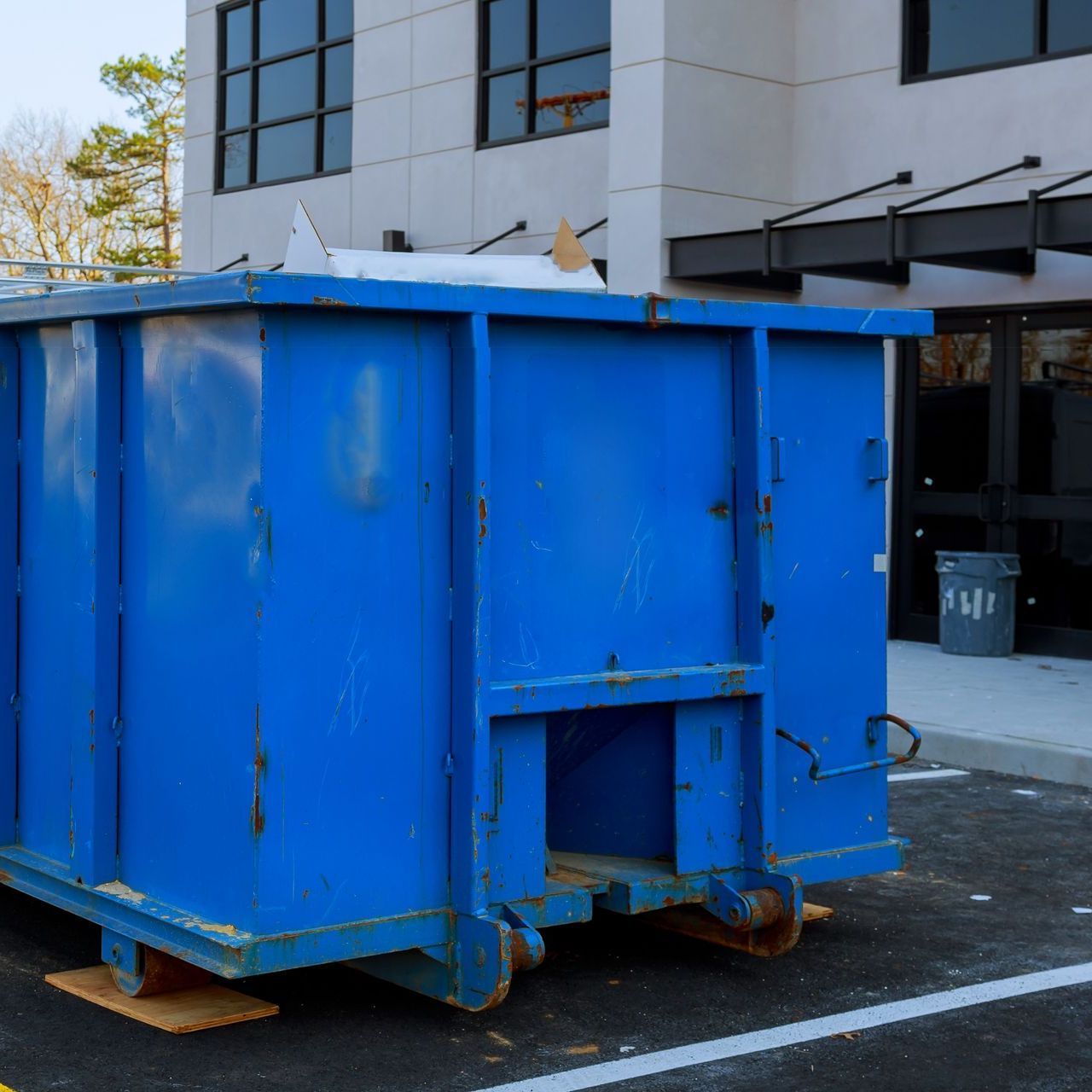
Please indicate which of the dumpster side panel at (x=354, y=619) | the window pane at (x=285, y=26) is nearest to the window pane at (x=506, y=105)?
the window pane at (x=285, y=26)

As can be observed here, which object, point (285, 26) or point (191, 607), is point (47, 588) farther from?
point (285, 26)

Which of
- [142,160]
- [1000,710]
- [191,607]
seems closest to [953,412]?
[1000,710]

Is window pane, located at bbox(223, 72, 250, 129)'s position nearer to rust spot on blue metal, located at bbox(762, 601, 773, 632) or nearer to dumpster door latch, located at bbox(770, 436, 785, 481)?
dumpster door latch, located at bbox(770, 436, 785, 481)

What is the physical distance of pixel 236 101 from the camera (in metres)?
20.8

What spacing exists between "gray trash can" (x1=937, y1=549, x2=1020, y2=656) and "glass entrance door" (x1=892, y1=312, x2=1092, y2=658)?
1.15 feet

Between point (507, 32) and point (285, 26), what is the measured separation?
4.26 metres

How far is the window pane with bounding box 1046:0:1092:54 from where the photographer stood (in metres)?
12.9

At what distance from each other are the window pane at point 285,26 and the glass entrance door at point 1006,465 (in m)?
8.92

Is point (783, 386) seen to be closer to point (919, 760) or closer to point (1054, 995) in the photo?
point (1054, 995)

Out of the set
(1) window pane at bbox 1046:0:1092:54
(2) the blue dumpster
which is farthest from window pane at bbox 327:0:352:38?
(2) the blue dumpster

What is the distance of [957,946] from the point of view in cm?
571

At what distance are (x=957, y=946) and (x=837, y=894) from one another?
0.77 m

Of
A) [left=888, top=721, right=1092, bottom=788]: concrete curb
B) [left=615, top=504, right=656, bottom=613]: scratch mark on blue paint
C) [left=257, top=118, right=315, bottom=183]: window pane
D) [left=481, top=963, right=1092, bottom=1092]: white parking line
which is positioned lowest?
[left=481, top=963, right=1092, bottom=1092]: white parking line

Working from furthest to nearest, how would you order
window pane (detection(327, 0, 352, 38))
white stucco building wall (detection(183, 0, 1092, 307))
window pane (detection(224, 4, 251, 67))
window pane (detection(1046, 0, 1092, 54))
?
window pane (detection(224, 4, 251, 67)), window pane (detection(327, 0, 352, 38)), white stucco building wall (detection(183, 0, 1092, 307)), window pane (detection(1046, 0, 1092, 54))
